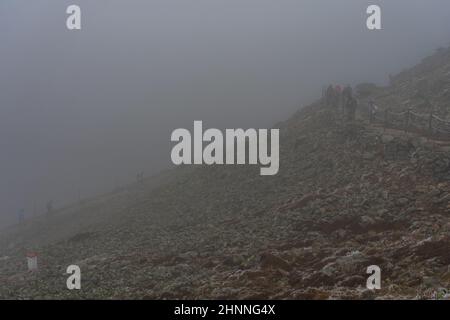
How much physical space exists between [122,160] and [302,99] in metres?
69.4

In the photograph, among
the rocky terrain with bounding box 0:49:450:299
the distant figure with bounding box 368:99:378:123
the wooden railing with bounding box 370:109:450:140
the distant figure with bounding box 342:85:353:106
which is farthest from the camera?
the distant figure with bounding box 342:85:353:106

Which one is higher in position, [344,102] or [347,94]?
[347,94]

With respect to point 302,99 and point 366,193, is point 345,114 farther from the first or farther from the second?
point 302,99

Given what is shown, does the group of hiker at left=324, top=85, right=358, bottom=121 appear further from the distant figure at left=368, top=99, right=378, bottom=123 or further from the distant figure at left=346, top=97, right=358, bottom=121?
the distant figure at left=368, top=99, right=378, bottom=123

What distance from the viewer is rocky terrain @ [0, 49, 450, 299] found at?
19.9 m

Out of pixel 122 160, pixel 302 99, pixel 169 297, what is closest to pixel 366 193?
pixel 169 297

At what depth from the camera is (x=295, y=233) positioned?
27047mm

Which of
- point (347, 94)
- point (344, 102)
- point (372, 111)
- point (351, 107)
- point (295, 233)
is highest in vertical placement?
point (347, 94)

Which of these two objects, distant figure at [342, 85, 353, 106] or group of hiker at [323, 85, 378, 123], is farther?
distant figure at [342, 85, 353, 106]

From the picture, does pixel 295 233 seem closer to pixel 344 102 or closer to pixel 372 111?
pixel 372 111

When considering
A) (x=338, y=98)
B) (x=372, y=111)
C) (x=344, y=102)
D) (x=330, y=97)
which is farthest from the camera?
(x=330, y=97)

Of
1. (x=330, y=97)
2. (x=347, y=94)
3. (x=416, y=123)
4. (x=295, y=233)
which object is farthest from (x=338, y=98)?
(x=295, y=233)

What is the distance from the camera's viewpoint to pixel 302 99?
601 ft

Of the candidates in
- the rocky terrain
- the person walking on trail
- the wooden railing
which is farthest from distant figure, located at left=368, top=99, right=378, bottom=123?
the person walking on trail
